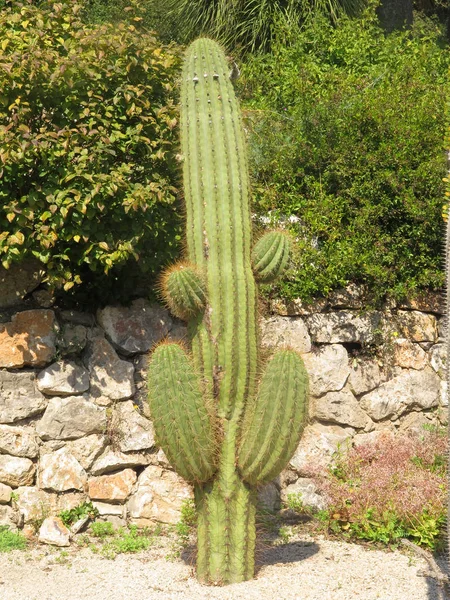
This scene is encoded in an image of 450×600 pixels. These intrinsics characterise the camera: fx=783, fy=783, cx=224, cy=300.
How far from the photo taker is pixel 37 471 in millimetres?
5145

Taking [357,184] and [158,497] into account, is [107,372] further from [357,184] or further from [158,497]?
[357,184]

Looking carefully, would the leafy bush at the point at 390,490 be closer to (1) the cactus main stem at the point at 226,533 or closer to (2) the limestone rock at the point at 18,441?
(1) the cactus main stem at the point at 226,533

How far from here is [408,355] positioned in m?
5.99

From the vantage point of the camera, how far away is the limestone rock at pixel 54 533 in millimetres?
4859

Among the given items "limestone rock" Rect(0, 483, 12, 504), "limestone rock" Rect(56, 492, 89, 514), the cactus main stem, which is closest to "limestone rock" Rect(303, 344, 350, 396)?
the cactus main stem

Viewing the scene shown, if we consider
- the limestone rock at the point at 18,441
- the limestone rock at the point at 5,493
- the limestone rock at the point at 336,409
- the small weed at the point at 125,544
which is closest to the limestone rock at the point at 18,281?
the limestone rock at the point at 18,441

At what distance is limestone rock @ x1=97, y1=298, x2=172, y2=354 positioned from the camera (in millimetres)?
5367

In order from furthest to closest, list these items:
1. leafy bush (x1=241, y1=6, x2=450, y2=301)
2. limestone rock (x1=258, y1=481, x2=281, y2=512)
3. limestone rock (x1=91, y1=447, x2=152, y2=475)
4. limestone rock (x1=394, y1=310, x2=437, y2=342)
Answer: limestone rock (x1=394, y1=310, x2=437, y2=342)
leafy bush (x1=241, y1=6, x2=450, y2=301)
limestone rock (x1=258, y1=481, x2=281, y2=512)
limestone rock (x1=91, y1=447, x2=152, y2=475)

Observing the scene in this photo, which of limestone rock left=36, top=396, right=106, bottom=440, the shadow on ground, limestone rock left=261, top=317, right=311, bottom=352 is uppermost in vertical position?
limestone rock left=261, top=317, right=311, bottom=352

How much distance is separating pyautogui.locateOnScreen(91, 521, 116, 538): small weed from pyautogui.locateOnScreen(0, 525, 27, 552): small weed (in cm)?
44

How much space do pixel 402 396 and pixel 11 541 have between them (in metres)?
2.95

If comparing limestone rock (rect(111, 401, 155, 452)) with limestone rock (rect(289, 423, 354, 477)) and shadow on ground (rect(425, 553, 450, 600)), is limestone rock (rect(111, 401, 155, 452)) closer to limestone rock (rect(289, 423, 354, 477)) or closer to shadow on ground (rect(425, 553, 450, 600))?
limestone rock (rect(289, 423, 354, 477))

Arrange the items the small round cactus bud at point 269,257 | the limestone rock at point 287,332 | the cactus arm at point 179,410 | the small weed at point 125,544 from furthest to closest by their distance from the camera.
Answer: the limestone rock at point 287,332, the small weed at point 125,544, the small round cactus bud at point 269,257, the cactus arm at point 179,410

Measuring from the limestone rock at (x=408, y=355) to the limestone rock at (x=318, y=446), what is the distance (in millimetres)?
699
